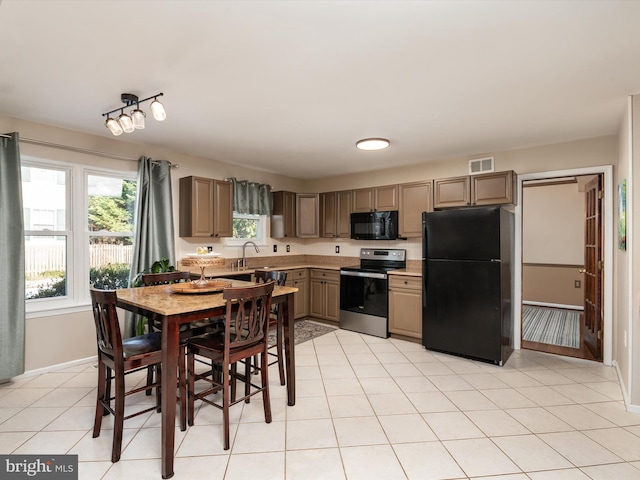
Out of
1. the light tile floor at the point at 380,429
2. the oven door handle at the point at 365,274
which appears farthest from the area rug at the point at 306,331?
the light tile floor at the point at 380,429

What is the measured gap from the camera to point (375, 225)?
15.9 feet

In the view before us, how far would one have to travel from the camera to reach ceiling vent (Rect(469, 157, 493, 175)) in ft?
13.2

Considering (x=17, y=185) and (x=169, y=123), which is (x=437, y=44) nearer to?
(x=169, y=123)

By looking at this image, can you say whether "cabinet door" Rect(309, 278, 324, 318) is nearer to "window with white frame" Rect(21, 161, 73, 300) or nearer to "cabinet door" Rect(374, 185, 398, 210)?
"cabinet door" Rect(374, 185, 398, 210)

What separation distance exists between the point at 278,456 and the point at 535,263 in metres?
6.48

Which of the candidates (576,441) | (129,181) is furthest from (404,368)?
(129,181)

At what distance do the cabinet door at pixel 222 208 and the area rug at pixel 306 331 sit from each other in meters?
1.53

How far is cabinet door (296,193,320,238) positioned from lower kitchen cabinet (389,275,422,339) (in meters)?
1.65

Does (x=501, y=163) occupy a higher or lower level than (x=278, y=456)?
higher

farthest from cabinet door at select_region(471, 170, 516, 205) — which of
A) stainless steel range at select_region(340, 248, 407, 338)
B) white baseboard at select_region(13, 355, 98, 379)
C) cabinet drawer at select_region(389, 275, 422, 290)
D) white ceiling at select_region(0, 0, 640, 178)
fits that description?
white baseboard at select_region(13, 355, 98, 379)

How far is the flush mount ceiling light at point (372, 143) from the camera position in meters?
3.55

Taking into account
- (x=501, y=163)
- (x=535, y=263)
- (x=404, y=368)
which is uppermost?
(x=501, y=163)

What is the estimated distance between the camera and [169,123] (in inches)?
124

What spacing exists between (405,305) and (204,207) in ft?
9.29
